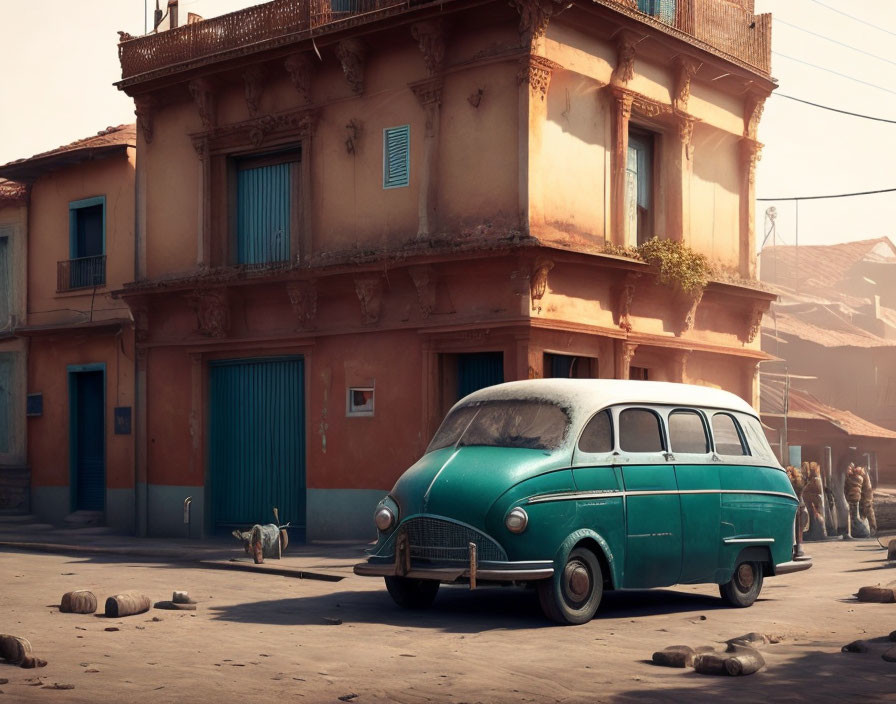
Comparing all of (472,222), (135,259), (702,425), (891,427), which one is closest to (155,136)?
(135,259)

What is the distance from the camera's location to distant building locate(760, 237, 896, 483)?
4084 centimetres

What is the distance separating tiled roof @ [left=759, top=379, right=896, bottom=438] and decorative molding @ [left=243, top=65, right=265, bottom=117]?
61.4 ft

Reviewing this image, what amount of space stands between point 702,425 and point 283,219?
1114 centimetres

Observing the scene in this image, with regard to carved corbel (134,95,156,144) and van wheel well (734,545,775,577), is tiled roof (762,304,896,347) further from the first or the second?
van wheel well (734,545,775,577)

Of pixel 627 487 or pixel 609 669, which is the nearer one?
pixel 609 669

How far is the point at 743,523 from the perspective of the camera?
1216cm

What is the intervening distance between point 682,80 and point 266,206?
7.41 metres

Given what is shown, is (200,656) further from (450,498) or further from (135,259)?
(135,259)

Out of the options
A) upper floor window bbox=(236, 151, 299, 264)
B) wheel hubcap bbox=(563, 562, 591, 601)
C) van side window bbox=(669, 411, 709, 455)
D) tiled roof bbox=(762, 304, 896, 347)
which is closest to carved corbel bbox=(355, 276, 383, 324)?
upper floor window bbox=(236, 151, 299, 264)

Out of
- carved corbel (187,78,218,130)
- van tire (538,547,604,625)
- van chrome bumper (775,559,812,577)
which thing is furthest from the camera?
carved corbel (187,78,218,130)

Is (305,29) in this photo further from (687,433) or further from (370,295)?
(687,433)

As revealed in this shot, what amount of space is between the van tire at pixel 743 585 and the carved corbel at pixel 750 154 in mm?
12074

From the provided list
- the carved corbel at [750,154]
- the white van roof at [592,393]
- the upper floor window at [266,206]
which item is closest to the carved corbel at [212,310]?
the upper floor window at [266,206]

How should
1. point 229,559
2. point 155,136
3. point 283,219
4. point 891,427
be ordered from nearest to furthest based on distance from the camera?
point 229,559 < point 283,219 < point 155,136 < point 891,427
